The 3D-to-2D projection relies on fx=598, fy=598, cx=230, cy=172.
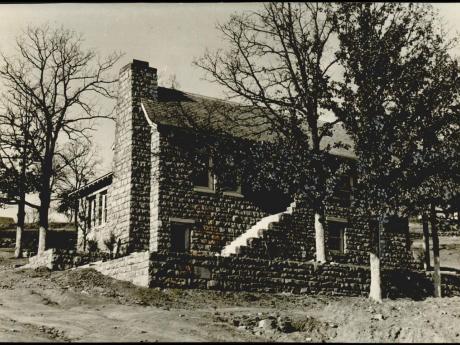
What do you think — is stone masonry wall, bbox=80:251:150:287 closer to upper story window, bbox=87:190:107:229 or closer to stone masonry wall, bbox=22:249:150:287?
stone masonry wall, bbox=22:249:150:287

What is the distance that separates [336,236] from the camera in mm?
27203

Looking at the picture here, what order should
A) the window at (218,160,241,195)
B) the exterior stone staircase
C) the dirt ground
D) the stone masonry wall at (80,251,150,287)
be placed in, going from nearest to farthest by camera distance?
the dirt ground
the stone masonry wall at (80,251,150,287)
the window at (218,160,241,195)
the exterior stone staircase

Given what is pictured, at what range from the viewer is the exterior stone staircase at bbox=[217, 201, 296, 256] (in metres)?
23.4

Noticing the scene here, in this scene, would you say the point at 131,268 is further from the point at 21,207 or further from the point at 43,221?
the point at 21,207

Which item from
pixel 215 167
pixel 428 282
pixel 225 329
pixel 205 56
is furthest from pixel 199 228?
pixel 225 329

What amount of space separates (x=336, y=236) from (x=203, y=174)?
694 centimetres

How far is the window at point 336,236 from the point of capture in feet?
88.4

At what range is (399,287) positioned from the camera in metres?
21.9

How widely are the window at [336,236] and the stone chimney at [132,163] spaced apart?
846 centimetres

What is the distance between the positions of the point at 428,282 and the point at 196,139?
1056 cm

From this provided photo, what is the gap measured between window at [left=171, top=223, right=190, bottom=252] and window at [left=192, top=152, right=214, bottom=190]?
1.81 meters

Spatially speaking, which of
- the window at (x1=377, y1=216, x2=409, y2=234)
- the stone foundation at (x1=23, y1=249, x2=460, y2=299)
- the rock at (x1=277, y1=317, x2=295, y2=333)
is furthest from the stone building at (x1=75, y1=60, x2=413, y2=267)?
the rock at (x1=277, y1=317, x2=295, y2=333)

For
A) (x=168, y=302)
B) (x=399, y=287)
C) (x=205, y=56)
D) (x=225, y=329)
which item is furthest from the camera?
(x=205, y=56)

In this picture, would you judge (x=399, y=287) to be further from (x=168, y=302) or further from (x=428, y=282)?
(x=168, y=302)
